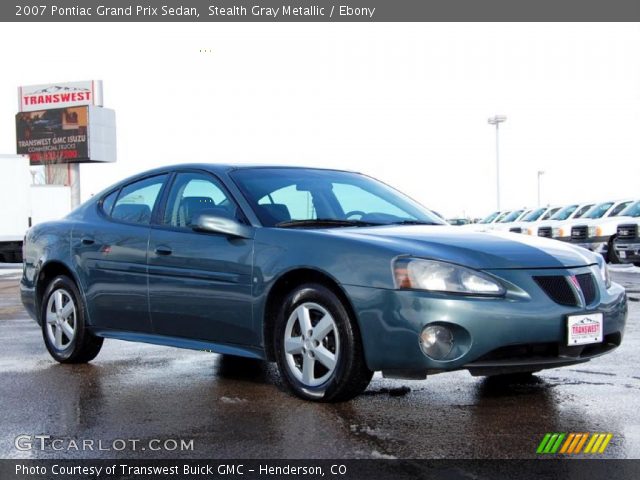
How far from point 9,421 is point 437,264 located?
96.8 inches

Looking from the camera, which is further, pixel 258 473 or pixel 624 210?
pixel 624 210

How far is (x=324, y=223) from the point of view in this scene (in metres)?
5.59

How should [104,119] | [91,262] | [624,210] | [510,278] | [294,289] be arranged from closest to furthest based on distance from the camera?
[510,278]
[294,289]
[91,262]
[624,210]
[104,119]

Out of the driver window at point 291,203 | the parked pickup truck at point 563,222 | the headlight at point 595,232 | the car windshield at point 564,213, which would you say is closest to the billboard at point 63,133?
the car windshield at point 564,213

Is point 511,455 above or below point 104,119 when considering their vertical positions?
below

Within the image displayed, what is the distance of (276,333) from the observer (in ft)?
17.2

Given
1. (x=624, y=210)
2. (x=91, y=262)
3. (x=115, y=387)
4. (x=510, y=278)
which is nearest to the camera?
(x=510, y=278)

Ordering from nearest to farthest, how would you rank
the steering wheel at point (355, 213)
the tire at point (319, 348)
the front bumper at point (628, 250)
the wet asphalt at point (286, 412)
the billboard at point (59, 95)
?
the wet asphalt at point (286, 412)
the tire at point (319, 348)
the steering wheel at point (355, 213)
the front bumper at point (628, 250)
the billboard at point (59, 95)

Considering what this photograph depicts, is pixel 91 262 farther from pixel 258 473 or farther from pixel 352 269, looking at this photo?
pixel 258 473

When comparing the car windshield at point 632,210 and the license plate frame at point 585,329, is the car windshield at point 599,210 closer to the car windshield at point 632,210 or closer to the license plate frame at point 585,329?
the car windshield at point 632,210

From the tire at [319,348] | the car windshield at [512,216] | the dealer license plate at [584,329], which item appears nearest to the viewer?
the dealer license plate at [584,329]

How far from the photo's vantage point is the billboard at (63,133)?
74.2 metres

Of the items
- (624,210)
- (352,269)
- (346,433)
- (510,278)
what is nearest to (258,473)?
(346,433)

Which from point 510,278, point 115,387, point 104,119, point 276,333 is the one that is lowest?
point 115,387
